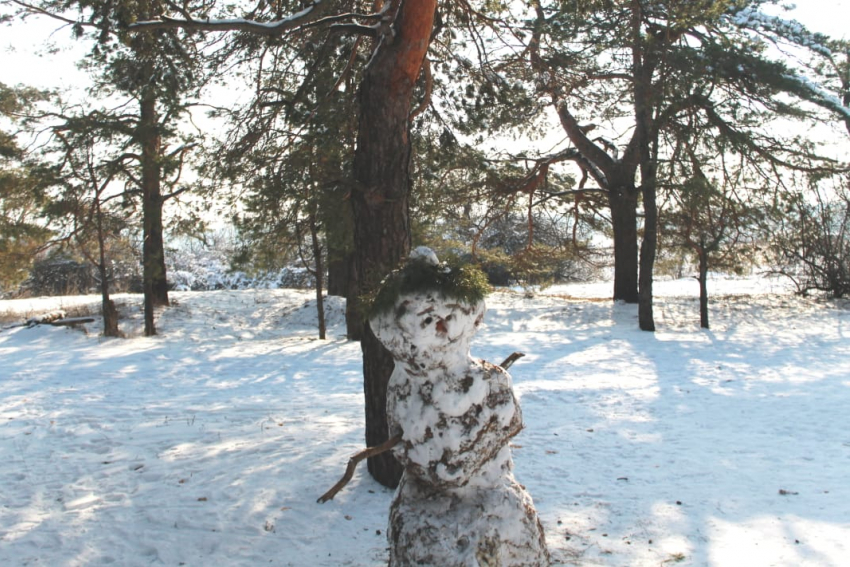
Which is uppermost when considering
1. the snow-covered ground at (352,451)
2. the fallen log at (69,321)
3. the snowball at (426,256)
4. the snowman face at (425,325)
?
the snowball at (426,256)

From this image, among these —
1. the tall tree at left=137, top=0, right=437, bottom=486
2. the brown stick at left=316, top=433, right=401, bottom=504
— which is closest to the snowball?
the brown stick at left=316, top=433, right=401, bottom=504

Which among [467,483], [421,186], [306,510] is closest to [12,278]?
[421,186]

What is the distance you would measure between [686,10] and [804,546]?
868 centimetres

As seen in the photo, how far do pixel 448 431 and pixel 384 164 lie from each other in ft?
8.56

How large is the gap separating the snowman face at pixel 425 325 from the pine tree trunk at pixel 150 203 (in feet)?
32.0

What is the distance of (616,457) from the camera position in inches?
224

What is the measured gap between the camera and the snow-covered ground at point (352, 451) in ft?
13.2

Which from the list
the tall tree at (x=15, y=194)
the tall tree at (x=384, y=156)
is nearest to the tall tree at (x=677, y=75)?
the tall tree at (x=384, y=156)

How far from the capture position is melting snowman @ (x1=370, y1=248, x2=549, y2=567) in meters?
2.65

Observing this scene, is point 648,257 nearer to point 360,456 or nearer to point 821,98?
point 821,98

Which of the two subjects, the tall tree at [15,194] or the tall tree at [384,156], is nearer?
the tall tree at [384,156]

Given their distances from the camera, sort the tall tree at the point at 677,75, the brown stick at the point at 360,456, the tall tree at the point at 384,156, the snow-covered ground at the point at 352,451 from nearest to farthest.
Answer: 1. the brown stick at the point at 360,456
2. the snow-covered ground at the point at 352,451
3. the tall tree at the point at 384,156
4. the tall tree at the point at 677,75

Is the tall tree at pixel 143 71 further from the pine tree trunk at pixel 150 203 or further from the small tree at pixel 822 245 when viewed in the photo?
the small tree at pixel 822 245

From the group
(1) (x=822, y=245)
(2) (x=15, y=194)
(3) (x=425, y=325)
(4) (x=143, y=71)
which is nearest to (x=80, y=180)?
(2) (x=15, y=194)
